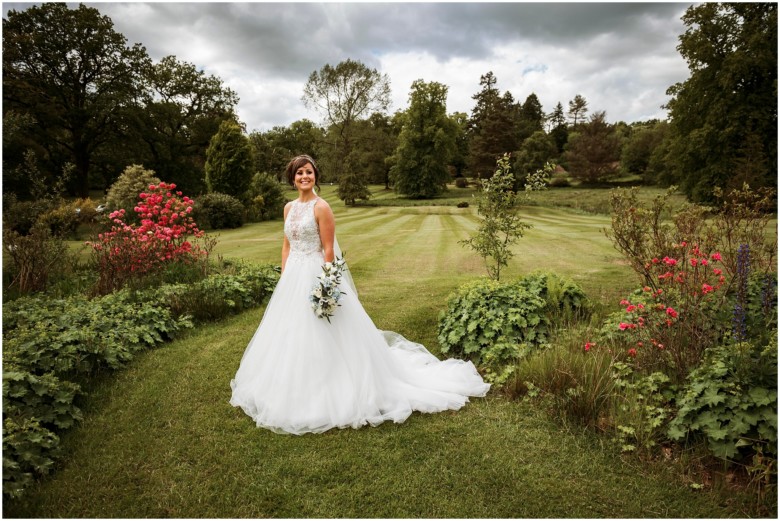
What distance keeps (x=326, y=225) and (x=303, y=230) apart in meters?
0.29

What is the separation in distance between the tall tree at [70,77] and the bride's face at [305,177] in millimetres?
26283

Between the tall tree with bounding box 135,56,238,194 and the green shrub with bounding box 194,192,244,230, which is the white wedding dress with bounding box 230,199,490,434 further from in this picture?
the tall tree with bounding box 135,56,238,194

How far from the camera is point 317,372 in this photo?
12.6 feet

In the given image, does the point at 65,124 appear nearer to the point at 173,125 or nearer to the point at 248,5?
the point at 173,125

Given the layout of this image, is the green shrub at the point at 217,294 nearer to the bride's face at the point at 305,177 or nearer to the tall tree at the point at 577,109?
the bride's face at the point at 305,177

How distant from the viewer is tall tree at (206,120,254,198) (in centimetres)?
2328

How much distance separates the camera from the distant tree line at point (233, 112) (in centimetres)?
1931

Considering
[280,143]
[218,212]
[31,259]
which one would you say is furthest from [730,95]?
[280,143]

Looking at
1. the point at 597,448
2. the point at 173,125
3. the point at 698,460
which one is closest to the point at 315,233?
the point at 597,448

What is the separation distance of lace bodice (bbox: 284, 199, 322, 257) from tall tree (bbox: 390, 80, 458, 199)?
33.3 m

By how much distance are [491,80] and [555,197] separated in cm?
2590

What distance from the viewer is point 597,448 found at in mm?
3309

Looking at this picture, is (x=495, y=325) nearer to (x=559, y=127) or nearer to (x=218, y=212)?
(x=218, y=212)

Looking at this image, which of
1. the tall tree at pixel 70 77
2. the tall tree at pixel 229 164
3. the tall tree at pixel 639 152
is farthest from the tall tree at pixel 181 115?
the tall tree at pixel 639 152
